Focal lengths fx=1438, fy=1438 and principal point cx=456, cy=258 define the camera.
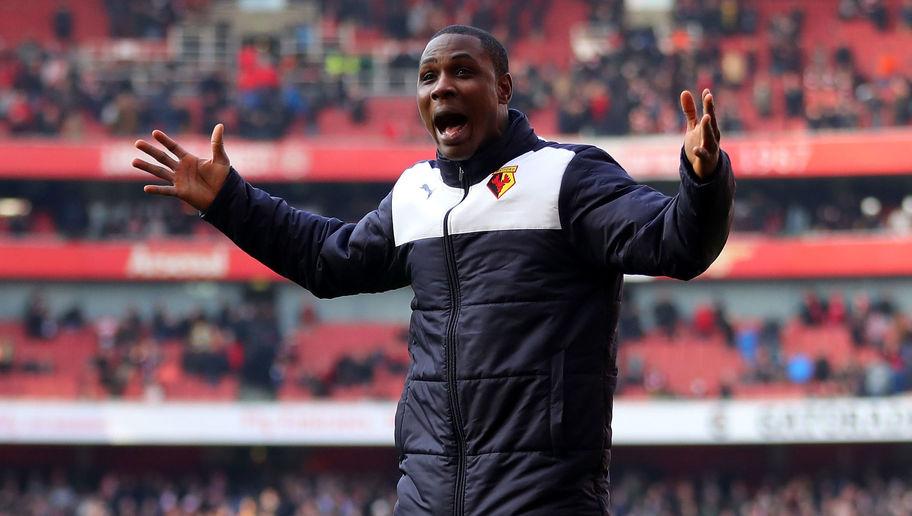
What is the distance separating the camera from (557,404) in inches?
130

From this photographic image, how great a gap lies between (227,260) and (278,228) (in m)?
23.6

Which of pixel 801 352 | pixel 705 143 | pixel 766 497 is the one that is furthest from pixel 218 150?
pixel 801 352

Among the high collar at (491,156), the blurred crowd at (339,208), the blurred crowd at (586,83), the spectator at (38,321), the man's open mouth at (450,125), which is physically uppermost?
the blurred crowd at (586,83)

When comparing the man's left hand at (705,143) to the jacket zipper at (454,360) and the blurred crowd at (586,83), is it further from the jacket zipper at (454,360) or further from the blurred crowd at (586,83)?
the blurred crowd at (586,83)

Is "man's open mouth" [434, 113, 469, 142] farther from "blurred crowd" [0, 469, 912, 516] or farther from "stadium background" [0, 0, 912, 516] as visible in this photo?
"stadium background" [0, 0, 912, 516]

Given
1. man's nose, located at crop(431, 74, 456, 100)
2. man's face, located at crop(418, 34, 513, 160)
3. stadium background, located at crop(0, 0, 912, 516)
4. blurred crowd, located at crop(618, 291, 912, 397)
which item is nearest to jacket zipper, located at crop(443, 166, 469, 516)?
man's face, located at crop(418, 34, 513, 160)

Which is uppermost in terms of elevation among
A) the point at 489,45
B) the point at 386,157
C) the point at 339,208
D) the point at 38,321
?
the point at 386,157

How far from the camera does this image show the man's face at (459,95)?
3.55 metres

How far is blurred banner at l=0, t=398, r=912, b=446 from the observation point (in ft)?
75.6

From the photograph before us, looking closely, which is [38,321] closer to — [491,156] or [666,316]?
[666,316]

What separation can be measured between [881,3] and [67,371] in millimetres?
17383

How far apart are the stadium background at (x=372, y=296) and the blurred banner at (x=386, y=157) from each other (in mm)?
45

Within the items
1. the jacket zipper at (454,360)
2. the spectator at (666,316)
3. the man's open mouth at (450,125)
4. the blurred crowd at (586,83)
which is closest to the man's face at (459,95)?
the man's open mouth at (450,125)

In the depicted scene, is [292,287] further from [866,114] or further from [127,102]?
[866,114]
